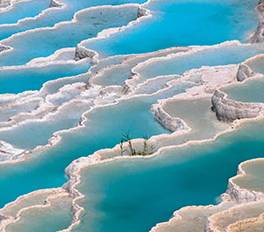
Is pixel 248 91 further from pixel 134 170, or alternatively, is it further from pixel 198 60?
pixel 198 60

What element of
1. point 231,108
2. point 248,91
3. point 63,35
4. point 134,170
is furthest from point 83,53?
point 134,170

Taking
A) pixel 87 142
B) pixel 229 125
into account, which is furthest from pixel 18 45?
pixel 229 125

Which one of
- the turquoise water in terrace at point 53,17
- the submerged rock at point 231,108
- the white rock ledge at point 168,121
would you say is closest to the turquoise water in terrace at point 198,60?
the white rock ledge at point 168,121

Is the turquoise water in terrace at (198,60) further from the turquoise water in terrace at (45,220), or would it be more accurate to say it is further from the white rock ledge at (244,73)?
the turquoise water in terrace at (45,220)

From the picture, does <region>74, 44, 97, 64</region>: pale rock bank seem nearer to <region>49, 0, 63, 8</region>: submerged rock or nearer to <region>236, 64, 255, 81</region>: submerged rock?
<region>49, 0, 63, 8</region>: submerged rock

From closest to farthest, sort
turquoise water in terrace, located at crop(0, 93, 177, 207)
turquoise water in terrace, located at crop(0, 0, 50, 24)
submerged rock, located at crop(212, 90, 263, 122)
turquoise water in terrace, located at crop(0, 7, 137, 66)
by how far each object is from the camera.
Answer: turquoise water in terrace, located at crop(0, 93, 177, 207)
submerged rock, located at crop(212, 90, 263, 122)
turquoise water in terrace, located at crop(0, 7, 137, 66)
turquoise water in terrace, located at crop(0, 0, 50, 24)

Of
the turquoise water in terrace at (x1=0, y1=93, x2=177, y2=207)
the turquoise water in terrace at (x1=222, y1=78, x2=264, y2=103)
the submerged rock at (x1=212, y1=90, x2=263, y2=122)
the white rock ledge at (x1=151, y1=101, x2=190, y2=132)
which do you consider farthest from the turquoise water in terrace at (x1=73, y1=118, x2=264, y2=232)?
the turquoise water in terrace at (x1=0, y1=93, x2=177, y2=207)

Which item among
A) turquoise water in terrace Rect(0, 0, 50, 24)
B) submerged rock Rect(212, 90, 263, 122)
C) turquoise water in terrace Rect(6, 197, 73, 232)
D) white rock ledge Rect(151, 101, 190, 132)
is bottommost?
turquoise water in terrace Rect(6, 197, 73, 232)
